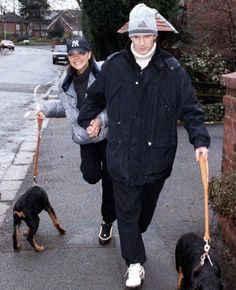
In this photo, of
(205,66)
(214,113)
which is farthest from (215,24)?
(214,113)

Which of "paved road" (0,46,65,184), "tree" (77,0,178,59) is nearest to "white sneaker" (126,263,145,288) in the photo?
"paved road" (0,46,65,184)

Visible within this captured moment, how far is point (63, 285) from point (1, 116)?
10.5m

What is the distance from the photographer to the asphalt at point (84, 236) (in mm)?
4230

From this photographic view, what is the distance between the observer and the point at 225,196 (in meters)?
4.07

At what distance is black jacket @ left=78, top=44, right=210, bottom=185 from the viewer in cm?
373

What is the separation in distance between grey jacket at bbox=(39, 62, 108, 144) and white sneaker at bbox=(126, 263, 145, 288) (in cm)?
113

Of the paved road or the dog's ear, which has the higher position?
the dog's ear

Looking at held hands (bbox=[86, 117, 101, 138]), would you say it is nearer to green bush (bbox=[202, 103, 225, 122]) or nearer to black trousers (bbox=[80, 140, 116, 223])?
black trousers (bbox=[80, 140, 116, 223])

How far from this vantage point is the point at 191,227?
529cm

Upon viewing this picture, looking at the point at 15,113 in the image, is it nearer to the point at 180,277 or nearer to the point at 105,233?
the point at 105,233

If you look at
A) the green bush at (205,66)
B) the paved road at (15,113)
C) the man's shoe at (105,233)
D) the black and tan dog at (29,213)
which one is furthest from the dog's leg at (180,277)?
the green bush at (205,66)

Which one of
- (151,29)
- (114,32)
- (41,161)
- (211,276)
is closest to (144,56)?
(151,29)

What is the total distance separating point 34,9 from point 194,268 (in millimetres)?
113965

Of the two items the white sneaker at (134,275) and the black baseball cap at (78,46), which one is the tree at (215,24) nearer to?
the black baseball cap at (78,46)
